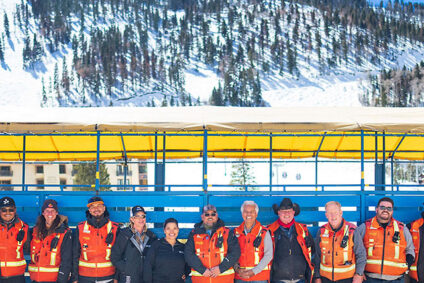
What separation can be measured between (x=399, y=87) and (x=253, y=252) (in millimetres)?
178939

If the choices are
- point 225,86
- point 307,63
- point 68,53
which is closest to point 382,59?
point 307,63

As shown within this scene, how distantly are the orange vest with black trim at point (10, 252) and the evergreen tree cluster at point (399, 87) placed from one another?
161492 mm

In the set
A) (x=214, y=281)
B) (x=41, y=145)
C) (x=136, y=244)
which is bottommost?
(x=214, y=281)

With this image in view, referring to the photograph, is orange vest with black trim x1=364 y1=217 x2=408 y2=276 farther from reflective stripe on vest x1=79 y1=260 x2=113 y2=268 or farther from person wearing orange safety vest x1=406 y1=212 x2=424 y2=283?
reflective stripe on vest x1=79 y1=260 x2=113 y2=268

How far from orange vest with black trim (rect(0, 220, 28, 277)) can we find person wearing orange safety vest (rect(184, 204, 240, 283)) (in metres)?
2.55

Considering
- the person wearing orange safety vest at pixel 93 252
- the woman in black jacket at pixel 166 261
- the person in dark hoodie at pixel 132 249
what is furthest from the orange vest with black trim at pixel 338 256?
the person wearing orange safety vest at pixel 93 252

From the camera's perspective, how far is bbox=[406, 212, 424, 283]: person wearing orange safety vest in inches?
279

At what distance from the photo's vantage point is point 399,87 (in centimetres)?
17062

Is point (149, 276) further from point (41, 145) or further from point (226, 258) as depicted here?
point (41, 145)

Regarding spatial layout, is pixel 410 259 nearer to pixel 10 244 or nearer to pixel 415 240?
pixel 415 240

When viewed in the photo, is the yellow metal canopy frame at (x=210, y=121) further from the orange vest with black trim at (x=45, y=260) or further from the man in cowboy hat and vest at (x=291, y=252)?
the orange vest with black trim at (x=45, y=260)

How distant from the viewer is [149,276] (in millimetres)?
6609

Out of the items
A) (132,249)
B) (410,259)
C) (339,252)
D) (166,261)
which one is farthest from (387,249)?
(132,249)

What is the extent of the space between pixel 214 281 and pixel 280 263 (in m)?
1.02
